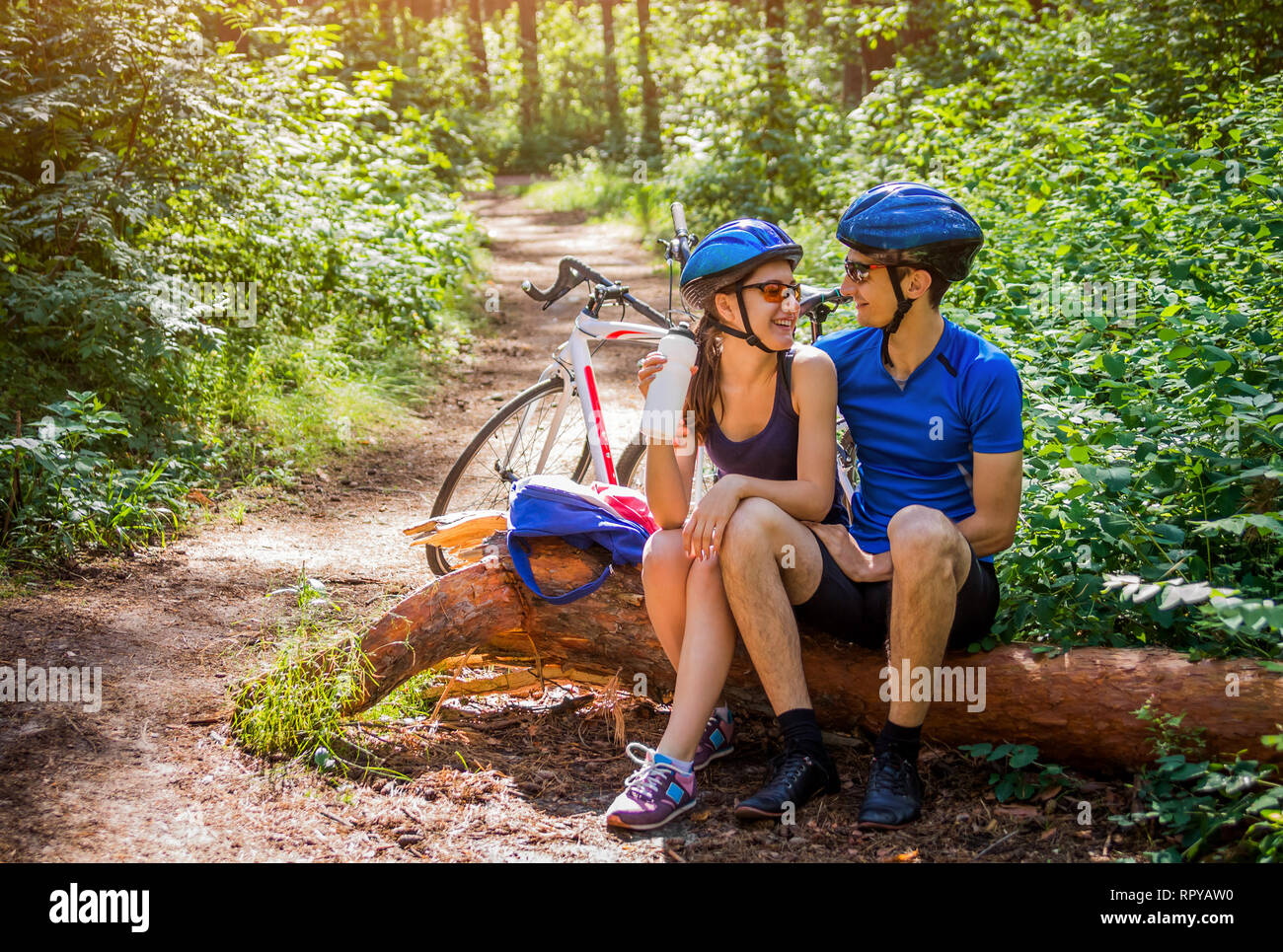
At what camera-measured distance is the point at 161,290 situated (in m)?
5.46

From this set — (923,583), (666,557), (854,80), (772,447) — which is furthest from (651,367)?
(854,80)

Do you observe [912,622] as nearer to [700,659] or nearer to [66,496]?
[700,659]

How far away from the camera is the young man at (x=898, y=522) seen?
105 inches

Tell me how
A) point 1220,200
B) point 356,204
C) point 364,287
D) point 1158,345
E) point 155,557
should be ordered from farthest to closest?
point 356,204
point 364,287
point 1220,200
point 155,557
point 1158,345

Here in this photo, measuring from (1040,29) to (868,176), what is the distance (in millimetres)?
2520

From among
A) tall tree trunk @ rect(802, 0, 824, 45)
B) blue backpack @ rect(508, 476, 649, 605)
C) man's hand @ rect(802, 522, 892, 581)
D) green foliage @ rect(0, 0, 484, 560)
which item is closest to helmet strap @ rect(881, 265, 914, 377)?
man's hand @ rect(802, 522, 892, 581)

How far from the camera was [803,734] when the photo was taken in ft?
9.25

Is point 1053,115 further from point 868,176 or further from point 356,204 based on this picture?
point 356,204

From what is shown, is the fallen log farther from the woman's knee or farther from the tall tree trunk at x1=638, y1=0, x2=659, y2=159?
the tall tree trunk at x1=638, y1=0, x2=659, y2=159

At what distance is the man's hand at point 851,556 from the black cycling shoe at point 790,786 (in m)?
0.51

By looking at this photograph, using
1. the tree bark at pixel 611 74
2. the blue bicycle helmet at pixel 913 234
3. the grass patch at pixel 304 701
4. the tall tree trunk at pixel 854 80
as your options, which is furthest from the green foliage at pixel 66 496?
the tree bark at pixel 611 74

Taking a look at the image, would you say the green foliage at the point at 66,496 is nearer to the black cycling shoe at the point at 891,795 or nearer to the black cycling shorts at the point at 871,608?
the black cycling shorts at the point at 871,608

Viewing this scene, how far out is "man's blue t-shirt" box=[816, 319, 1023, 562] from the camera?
9.02 feet
